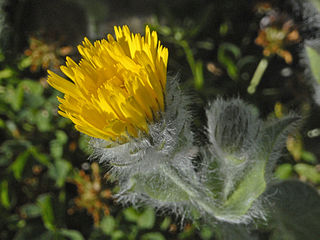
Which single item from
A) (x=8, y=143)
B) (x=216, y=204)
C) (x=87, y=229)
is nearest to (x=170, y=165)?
(x=216, y=204)

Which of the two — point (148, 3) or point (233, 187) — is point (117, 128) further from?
point (148, 3)

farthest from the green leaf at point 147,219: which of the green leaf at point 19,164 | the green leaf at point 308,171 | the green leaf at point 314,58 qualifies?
the green leaf at point 314,58

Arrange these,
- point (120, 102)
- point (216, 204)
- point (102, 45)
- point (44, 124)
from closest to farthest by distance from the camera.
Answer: point (120, 102), point (102, 45), point (216, 204), point (44, 124)

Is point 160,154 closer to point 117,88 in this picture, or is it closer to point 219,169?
point 117,88

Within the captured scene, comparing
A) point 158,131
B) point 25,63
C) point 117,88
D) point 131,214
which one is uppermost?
point 25,63

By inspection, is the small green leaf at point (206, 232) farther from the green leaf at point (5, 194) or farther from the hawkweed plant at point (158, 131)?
the green leaf at point (5, 194)

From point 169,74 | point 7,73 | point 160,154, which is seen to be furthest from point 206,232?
point 7,73

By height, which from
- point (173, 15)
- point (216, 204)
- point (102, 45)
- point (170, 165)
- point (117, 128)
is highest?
point (173, 15)
